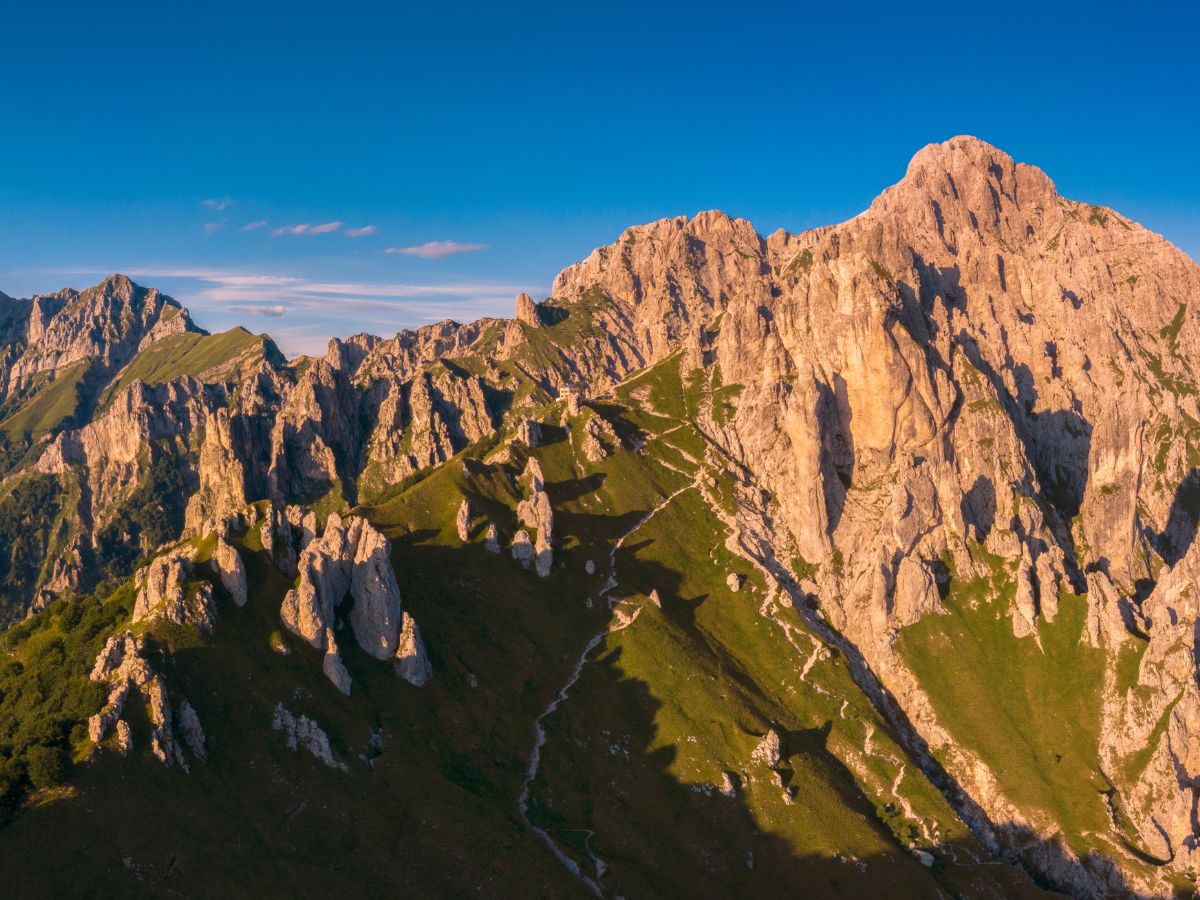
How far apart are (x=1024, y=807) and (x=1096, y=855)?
622 inches

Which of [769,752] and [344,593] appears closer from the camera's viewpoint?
[769,752]

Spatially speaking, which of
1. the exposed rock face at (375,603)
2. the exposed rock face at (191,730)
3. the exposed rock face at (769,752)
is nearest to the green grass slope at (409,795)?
the exposed rock face at (191,730)

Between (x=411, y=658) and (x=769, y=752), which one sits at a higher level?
(x=411, y=658)

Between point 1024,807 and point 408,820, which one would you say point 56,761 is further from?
point 1024,807

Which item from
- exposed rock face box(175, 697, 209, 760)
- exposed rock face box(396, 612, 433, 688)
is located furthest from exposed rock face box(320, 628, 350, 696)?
exposed rock face box(175, 697, 209, 760)

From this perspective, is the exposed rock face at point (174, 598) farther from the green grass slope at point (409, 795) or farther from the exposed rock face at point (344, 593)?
the exposed rock face at point (344, 593)

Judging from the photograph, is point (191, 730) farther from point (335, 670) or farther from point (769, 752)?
point (769, 752)

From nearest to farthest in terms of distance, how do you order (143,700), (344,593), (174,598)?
(143,700), (174,598), (344,593)

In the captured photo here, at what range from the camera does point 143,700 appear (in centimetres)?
14038

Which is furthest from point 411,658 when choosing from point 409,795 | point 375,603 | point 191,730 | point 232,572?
point 191,730

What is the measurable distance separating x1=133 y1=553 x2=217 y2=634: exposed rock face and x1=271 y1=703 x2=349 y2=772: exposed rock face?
22006mm

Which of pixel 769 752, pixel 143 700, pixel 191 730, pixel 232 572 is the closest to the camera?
pixel 143 700

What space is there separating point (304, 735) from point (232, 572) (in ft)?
123

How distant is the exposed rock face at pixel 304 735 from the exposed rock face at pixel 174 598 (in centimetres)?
2201
